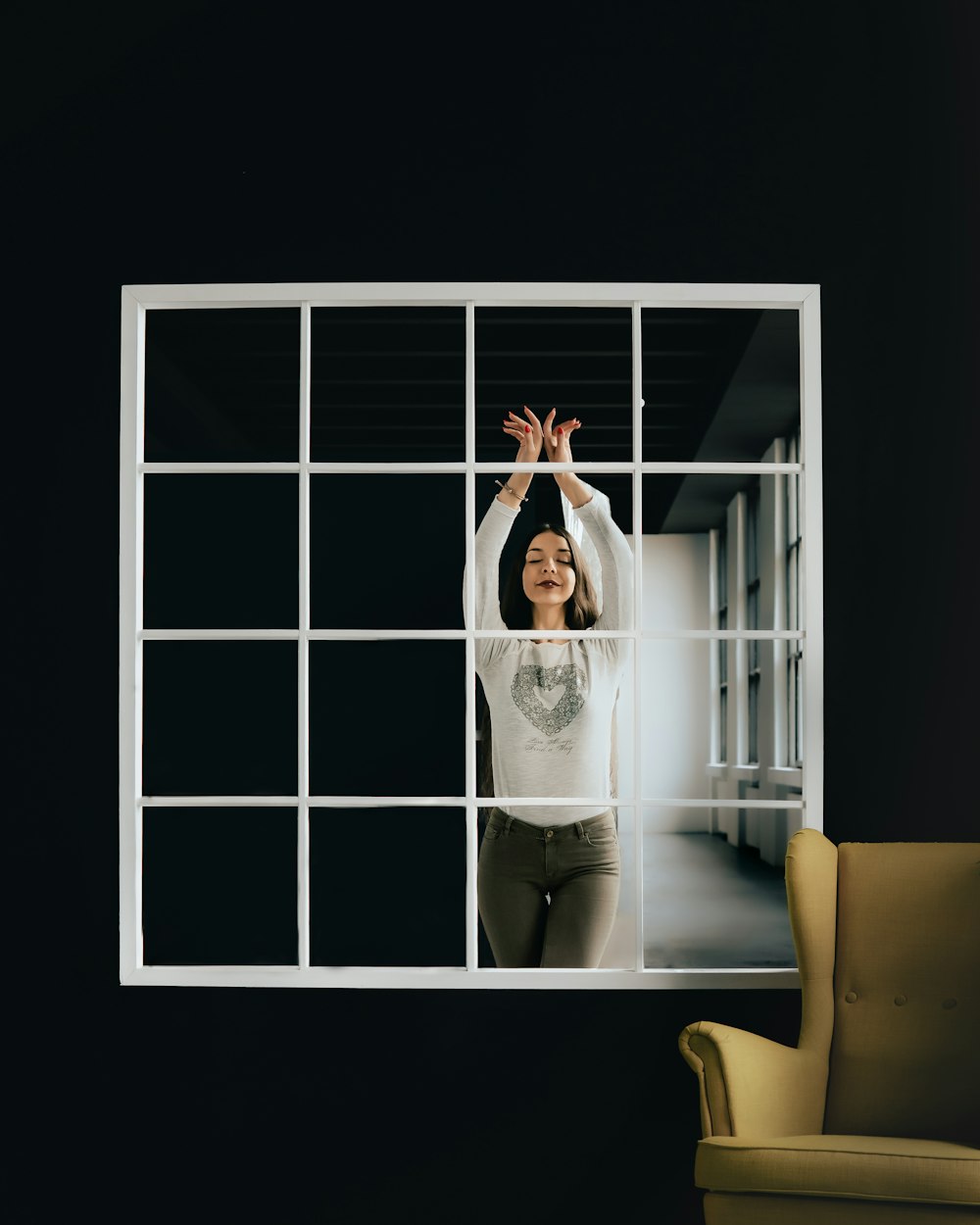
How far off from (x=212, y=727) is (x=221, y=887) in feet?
1.91

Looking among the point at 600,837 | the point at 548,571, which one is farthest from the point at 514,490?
the point at 600,837

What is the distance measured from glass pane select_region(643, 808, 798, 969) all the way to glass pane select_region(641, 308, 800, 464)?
2459mm

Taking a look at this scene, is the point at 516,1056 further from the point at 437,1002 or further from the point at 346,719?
the point at 346,719

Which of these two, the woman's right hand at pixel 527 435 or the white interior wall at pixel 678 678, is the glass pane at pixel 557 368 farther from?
the white interior wall at pixel 678 678

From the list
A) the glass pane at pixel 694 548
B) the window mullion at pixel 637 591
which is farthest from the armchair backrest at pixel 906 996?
the glass pane at pixel 694 548

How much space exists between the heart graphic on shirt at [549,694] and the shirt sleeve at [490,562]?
164 millimetres

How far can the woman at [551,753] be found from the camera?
3.49 meters

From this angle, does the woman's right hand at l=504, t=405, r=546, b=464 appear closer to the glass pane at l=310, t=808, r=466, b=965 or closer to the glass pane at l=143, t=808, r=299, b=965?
the glass pane at l=310, t=808, r=466, b=965

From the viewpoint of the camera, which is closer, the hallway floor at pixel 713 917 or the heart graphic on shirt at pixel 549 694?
the heart graphic on shirt at pixel 549 694

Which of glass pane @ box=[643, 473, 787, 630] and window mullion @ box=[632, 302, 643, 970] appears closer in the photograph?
window mullion @ box=[632, 302, 643, 970]

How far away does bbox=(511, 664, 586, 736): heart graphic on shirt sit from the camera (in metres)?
3.58

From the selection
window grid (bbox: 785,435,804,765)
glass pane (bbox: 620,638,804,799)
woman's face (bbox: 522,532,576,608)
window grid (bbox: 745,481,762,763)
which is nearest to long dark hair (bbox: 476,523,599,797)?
woman's face (bbox: 522,532,576,608)

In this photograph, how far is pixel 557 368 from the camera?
5785mm

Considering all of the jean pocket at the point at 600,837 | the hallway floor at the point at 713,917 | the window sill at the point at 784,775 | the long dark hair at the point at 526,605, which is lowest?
the hallway floor at the point at 713,917
